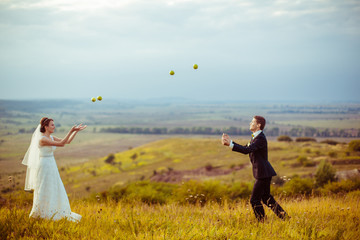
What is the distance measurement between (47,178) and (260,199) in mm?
4818

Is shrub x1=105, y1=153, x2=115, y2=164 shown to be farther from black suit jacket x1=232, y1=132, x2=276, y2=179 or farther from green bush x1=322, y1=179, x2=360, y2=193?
black suit jacket x1=232, y1=132, x2=276, y2=179

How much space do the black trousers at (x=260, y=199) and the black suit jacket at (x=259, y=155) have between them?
6.8 inches

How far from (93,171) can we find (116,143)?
45.2 meters

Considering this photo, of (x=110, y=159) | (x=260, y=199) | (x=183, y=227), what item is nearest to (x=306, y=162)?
(x=260, y=199)

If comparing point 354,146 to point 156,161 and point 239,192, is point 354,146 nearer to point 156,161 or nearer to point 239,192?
point 239,192

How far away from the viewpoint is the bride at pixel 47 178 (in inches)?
246

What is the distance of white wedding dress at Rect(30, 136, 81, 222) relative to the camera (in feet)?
20.5

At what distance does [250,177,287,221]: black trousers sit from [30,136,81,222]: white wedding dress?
13.1 feet

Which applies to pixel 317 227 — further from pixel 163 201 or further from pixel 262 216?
pixel 163 201

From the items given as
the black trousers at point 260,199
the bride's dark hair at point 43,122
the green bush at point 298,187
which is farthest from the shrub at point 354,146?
the bride's dark hair at point 43,122

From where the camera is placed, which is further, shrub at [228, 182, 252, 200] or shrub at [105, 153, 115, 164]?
shrub at [105, 153, 115, 164]

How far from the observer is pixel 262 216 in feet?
19.7

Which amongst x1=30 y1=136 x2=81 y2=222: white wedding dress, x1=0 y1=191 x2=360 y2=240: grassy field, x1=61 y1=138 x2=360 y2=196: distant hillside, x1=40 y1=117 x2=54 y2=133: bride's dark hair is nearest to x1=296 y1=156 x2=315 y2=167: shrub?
x1=61 y1=138 x2=360 y2=196: distant hillside

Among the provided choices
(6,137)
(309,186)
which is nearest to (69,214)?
(309,186)
